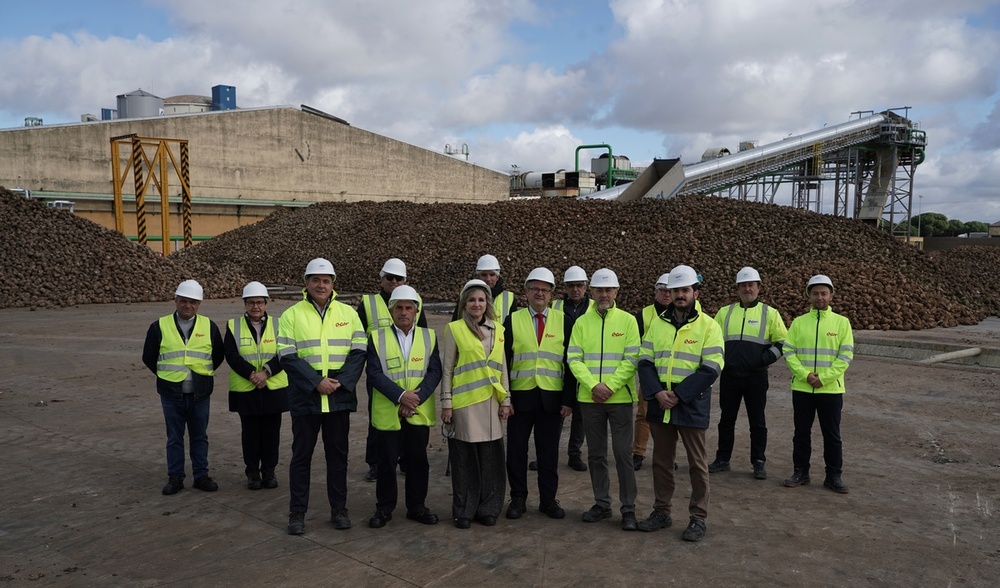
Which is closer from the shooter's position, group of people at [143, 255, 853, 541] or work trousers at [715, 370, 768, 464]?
group of people at [143, 255, 853, 541]

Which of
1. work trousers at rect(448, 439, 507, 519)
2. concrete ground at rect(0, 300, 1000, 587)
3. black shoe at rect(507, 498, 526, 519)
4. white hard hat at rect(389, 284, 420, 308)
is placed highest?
white hard hat at rect(389, 284, 420, 308)

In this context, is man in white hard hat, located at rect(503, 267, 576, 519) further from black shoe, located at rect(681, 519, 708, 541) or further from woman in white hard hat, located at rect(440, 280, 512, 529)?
black shoe, located at rect(681, 519, 708, 541)

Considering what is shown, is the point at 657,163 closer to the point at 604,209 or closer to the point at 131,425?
the point at 604,209

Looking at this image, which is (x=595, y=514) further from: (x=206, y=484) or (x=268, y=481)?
(x=206, y=484)

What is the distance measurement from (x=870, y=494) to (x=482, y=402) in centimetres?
330

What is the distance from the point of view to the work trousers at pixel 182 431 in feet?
20.6

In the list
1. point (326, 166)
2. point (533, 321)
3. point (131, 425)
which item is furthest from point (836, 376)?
point (326, 166)

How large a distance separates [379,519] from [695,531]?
219 cm

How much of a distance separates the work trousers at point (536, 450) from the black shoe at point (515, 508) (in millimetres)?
37

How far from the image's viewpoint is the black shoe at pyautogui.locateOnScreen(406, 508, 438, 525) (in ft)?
18.2

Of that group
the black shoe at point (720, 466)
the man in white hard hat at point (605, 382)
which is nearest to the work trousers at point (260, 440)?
the man in white hard hat at point (605, 382)

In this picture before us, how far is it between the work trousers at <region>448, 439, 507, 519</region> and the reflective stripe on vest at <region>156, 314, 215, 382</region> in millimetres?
2305

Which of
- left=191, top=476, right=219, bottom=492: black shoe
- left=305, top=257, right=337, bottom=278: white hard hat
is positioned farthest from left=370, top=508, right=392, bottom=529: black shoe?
left=305, top=257, right=337, bottom=278: white hard hat

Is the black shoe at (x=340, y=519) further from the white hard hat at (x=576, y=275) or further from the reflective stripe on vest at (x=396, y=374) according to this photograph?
the white hard hat at (x=576, y=275)
